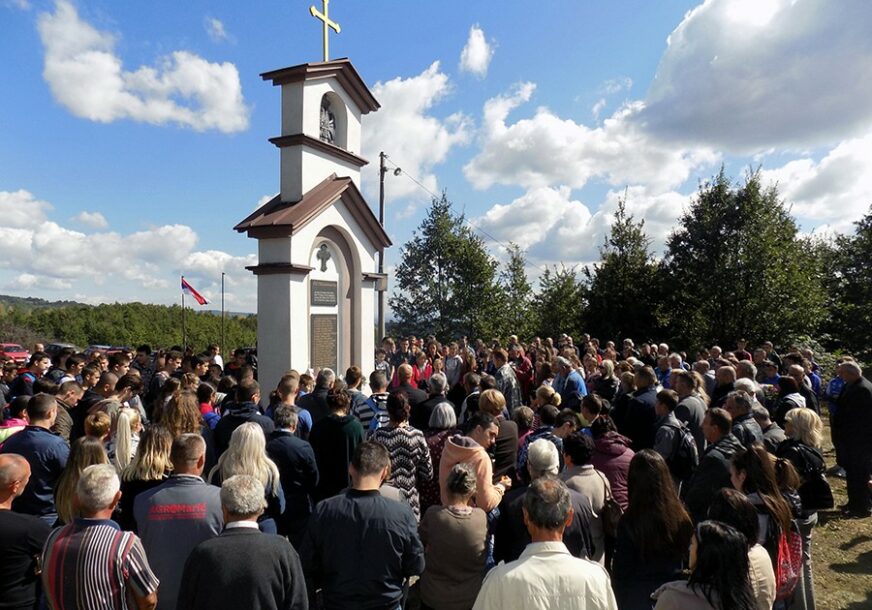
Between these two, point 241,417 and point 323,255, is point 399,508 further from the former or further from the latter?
point 323,255

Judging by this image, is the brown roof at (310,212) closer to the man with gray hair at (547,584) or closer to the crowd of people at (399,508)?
the crowd of people at (399,508)

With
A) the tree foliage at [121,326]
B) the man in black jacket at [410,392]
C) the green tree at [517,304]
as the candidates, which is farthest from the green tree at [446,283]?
the tree foliage at [121,326]

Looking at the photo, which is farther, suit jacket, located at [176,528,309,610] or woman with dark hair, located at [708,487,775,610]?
woman with dark hair, located at [708,487,775,610]

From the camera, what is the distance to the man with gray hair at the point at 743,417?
4.95 meters

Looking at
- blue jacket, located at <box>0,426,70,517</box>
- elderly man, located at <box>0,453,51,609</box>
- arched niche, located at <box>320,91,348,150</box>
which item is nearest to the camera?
elderly man, located at <box>0,453,51,609</box>

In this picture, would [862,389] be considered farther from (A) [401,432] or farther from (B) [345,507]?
(B) [345,507]

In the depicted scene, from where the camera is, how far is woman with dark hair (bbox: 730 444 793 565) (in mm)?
3305

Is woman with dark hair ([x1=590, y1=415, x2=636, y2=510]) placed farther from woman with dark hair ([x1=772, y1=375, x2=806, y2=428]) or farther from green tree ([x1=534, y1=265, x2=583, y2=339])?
green tree ([x1=534, y1=265, x2=583, y2=339])

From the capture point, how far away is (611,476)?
4.29m

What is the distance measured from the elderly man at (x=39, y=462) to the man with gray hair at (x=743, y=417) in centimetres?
582

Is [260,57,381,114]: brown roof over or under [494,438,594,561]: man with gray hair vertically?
over

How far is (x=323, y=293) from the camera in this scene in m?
10.6

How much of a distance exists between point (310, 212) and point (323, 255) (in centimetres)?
131

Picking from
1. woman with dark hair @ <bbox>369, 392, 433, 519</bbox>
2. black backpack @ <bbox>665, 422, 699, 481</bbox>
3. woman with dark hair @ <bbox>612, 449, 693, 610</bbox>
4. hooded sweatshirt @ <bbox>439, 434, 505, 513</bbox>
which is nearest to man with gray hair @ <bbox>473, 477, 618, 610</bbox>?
woman with dark hair @ <bbox>612, 449, 693, 610</bbox>
